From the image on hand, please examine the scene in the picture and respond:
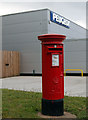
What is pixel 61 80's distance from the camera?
5449mm

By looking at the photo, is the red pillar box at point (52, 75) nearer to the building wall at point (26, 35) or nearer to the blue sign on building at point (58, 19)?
the building wall at point (26, 35)

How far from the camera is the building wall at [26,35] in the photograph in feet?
70.3

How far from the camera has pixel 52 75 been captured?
17.5 ft

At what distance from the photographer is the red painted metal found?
5328mm

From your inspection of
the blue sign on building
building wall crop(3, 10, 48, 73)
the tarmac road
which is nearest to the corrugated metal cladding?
building wall crop(3, 10, 48, 73)

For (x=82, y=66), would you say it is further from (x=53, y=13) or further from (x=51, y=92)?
(x=51, y=92)

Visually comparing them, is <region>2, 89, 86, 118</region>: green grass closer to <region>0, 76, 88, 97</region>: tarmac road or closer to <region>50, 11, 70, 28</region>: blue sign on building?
<region>0, 76, 88, 97</region>: tarmac road

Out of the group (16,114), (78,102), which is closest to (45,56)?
(16,114)

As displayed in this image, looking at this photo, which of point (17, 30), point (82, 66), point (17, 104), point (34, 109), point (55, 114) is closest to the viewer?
point (55, 114)

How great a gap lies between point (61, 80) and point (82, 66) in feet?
51.6

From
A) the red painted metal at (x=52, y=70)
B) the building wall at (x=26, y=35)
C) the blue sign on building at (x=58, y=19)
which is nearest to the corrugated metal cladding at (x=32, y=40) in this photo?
the building wall at (x=26, y=35)

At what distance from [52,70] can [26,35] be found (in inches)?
680

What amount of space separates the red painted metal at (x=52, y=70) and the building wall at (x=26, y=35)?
15.8 m


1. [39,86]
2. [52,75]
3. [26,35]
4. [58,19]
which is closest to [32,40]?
[26,35]
